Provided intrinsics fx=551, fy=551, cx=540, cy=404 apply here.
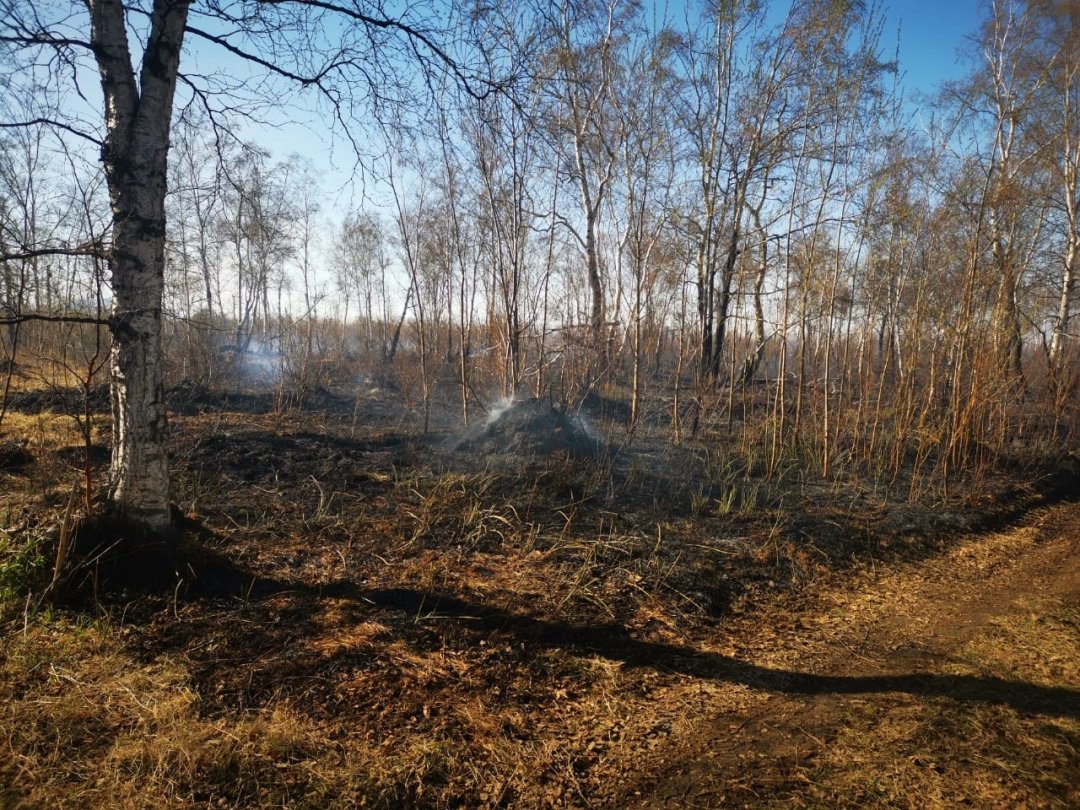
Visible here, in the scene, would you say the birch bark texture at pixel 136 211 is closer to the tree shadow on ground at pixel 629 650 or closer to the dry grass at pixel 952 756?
the tree shadow on ground at pixel 629 650

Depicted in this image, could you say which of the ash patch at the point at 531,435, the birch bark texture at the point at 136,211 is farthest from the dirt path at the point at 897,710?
the ash patch at the point at 531,435

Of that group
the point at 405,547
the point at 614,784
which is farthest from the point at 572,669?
the point at 405,547

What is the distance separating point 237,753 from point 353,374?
16.8 metres

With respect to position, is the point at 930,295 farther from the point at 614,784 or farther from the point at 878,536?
the point at 614,784

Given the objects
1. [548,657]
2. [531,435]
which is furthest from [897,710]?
[531,435]

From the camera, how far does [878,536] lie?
17.8 feet

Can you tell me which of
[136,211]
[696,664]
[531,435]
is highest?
[136,211]

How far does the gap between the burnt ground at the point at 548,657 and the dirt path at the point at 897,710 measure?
0.05 ft

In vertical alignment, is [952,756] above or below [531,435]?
below

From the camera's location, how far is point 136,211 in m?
3.20

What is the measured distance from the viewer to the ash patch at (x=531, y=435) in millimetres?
7453

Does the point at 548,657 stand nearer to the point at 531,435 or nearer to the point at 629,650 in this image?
the point at 629,650

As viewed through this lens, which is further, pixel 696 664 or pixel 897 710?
pixel 696 664

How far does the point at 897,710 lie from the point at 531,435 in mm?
5396
